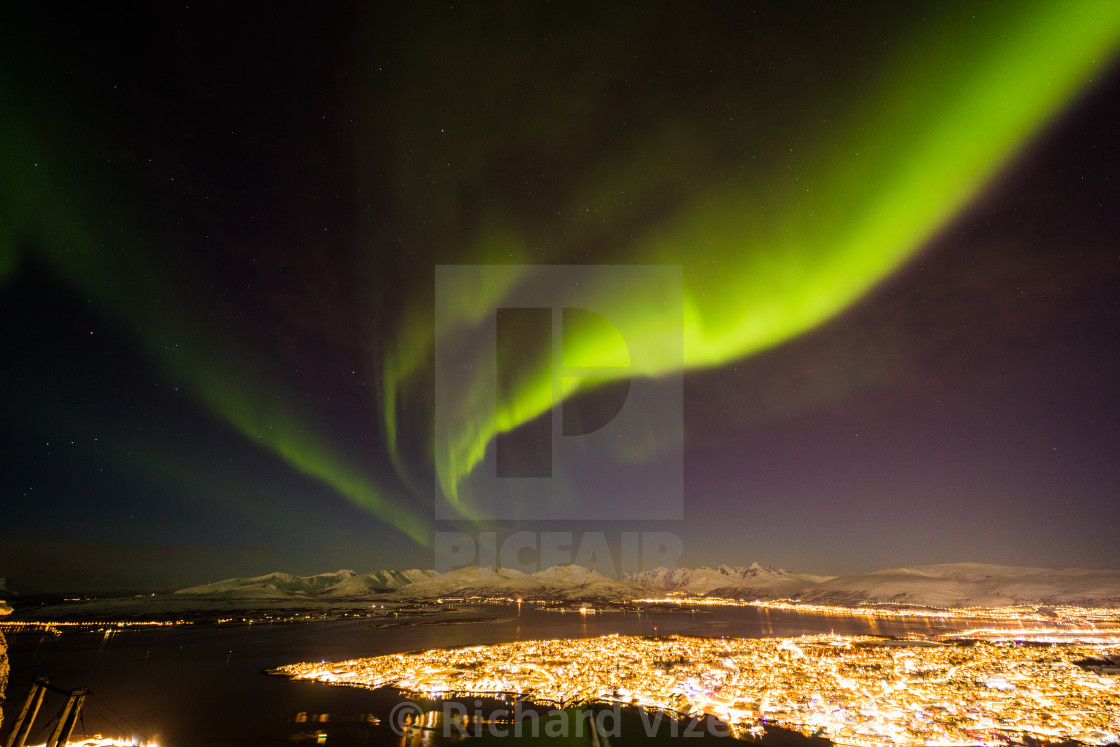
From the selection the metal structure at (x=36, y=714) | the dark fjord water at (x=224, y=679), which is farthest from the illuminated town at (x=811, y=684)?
the metal structure at (x=36, y=714)

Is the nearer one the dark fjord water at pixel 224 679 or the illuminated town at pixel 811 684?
the illuminated town at pixel 811 684

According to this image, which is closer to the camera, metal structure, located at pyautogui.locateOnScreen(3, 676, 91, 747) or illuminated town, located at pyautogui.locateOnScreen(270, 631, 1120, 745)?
metal structure, located at pyautogui.locateOnScreen(3, 676, 91, 747)

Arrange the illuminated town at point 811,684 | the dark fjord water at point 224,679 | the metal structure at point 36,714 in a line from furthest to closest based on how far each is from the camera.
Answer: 1. the dark fjord water at point 224,679
2. the illuminated town at point 811,684
3. the metal structure at point 36,714

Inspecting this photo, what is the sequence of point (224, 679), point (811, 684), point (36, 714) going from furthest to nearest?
1. point (224, 679)
2. point (811, 684)
3. point (36, 714)

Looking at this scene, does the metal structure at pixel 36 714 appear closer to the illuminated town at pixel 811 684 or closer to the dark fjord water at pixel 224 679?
the dark fjord water at pixel 224 679

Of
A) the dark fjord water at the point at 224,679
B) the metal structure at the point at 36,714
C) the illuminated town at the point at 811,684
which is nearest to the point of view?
the metal structure at the point at 36,714

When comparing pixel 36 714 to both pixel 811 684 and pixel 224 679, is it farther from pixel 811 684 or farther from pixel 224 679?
pixel 224 679

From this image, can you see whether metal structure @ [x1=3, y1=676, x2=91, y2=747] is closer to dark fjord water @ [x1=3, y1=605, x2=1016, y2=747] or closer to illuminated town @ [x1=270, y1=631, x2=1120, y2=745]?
dark fjord water @ [x1=3, y1=605, x2=1016, y2=747]

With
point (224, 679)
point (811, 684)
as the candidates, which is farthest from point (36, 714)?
point (224, 679)

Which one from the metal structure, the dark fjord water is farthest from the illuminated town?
the metal structure
